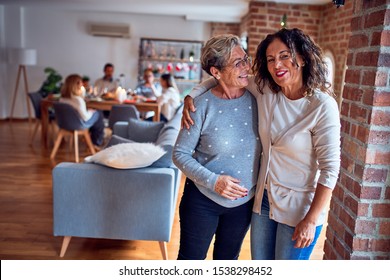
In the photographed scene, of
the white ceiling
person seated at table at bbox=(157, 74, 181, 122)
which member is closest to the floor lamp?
the white ceiling

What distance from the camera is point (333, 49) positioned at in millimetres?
4703

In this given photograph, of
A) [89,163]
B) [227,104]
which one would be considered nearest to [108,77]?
[89,163]

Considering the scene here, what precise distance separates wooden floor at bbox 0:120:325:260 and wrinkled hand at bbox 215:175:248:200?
1.44 meters

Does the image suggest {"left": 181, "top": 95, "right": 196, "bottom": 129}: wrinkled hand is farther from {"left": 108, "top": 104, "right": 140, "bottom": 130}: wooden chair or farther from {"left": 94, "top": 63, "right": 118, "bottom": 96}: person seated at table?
{"left": 94, "top": 63, "right": 118, "bottom": 96}: person seated at table

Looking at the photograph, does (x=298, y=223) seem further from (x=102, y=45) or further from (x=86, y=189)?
(x=102, y=45)

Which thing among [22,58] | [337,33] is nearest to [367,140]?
[337,33]

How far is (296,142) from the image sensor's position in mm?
1334

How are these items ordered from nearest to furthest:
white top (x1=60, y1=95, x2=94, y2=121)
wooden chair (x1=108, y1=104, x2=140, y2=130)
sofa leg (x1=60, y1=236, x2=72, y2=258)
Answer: sofa leg (x1=60, y1=236, x2=72, y2=258)
white top (x1=60, y1=95, x2=94, y2=121)
wooden chair (x1=108, y1=104, x2=140, y2=130)

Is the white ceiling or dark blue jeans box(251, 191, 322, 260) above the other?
the white ceiling

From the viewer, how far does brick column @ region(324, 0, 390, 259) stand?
134 cm

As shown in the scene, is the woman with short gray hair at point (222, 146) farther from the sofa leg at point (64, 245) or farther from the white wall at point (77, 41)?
the white wall at point (77, 41)

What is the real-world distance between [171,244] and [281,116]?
188 centimetres

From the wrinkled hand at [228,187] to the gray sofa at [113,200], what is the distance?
1.01m

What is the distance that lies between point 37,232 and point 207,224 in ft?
6.51
